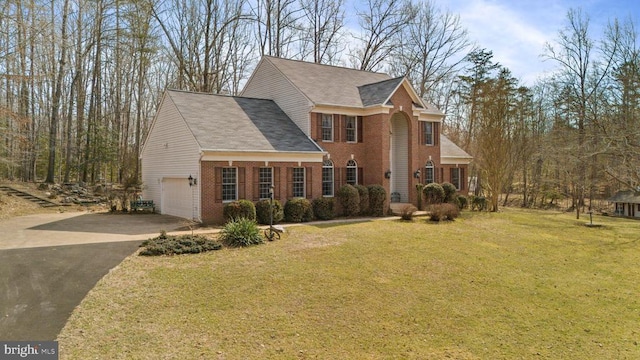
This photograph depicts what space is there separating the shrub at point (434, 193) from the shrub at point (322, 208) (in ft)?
24.5

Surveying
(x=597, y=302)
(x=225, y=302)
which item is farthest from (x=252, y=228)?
(x=597, y=302)

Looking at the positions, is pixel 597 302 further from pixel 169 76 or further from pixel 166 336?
pixel 169 76

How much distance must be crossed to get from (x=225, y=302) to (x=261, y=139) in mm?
12795

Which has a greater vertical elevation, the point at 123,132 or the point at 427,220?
the point at 123,132

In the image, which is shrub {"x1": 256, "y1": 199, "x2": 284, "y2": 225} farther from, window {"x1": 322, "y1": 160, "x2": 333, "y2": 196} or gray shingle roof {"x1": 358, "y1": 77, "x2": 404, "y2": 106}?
gray shingle roof {"x1": 358, "y1": 77, "x2": 404, "y2": 106}

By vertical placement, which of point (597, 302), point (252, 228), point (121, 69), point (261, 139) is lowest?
point (597, 302)

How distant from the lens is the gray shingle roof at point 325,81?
24.3m

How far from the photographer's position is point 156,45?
112 feet

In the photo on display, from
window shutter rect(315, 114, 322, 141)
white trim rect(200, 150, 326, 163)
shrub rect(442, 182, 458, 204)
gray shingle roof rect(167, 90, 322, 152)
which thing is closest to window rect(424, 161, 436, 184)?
shrub rect(442, 182, 458, 204)

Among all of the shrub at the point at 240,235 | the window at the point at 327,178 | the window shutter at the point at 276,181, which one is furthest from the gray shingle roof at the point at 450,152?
the shrub at the point at 240,235

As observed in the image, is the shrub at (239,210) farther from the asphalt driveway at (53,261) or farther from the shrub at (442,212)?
the shrub at (442,212)

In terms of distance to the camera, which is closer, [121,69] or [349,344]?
[349,344]

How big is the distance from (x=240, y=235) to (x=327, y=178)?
10184 mm

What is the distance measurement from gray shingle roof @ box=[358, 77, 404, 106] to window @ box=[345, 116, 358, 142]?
1.32 m
